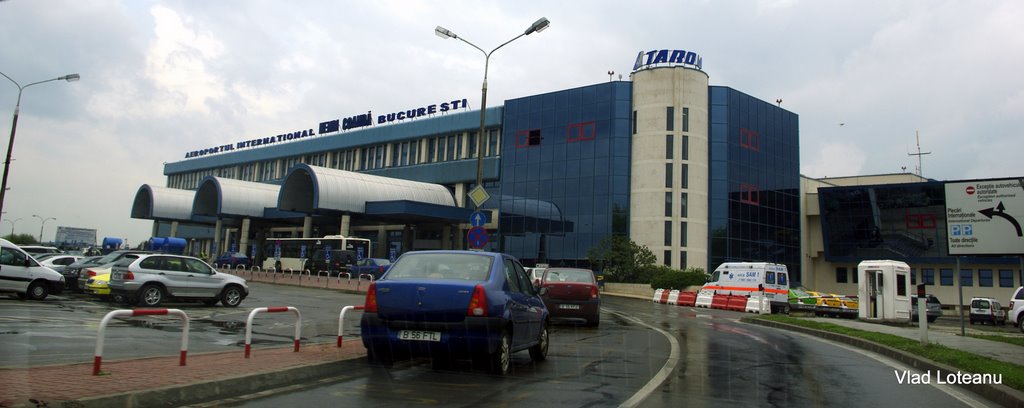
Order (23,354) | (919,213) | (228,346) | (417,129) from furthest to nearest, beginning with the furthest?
(417,129) < (919,213) < (228,346) < (23,354)

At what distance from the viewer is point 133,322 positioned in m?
13.8

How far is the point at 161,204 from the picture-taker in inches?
2889

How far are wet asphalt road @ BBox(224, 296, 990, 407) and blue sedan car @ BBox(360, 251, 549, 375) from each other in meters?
0.35

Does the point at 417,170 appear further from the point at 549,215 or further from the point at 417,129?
the point at 549,215

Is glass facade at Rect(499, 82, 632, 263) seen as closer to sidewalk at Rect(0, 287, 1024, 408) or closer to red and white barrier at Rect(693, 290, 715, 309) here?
red and white barrier at Rect(693, 290, 715, 309)

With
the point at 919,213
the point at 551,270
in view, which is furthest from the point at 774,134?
the point at 551,270

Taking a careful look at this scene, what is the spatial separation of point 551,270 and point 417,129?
50580mm

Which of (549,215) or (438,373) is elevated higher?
(549,215)

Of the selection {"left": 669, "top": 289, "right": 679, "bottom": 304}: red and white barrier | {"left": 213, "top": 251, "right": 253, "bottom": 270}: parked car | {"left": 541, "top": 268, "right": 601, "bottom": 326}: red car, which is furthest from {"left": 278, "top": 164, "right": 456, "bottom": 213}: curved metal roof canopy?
{"left": 541, "top": 268, "right": 601, "bottom": 326}: red car

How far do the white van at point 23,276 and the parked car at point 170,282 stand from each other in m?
1.80

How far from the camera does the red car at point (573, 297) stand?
56.9ft

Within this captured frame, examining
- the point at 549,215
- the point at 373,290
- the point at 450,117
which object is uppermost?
the point at 450,117

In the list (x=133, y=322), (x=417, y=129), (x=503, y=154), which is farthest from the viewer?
(x=417, y=129)

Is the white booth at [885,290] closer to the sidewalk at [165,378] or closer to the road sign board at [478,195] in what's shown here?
the road sign board at [478,195]
